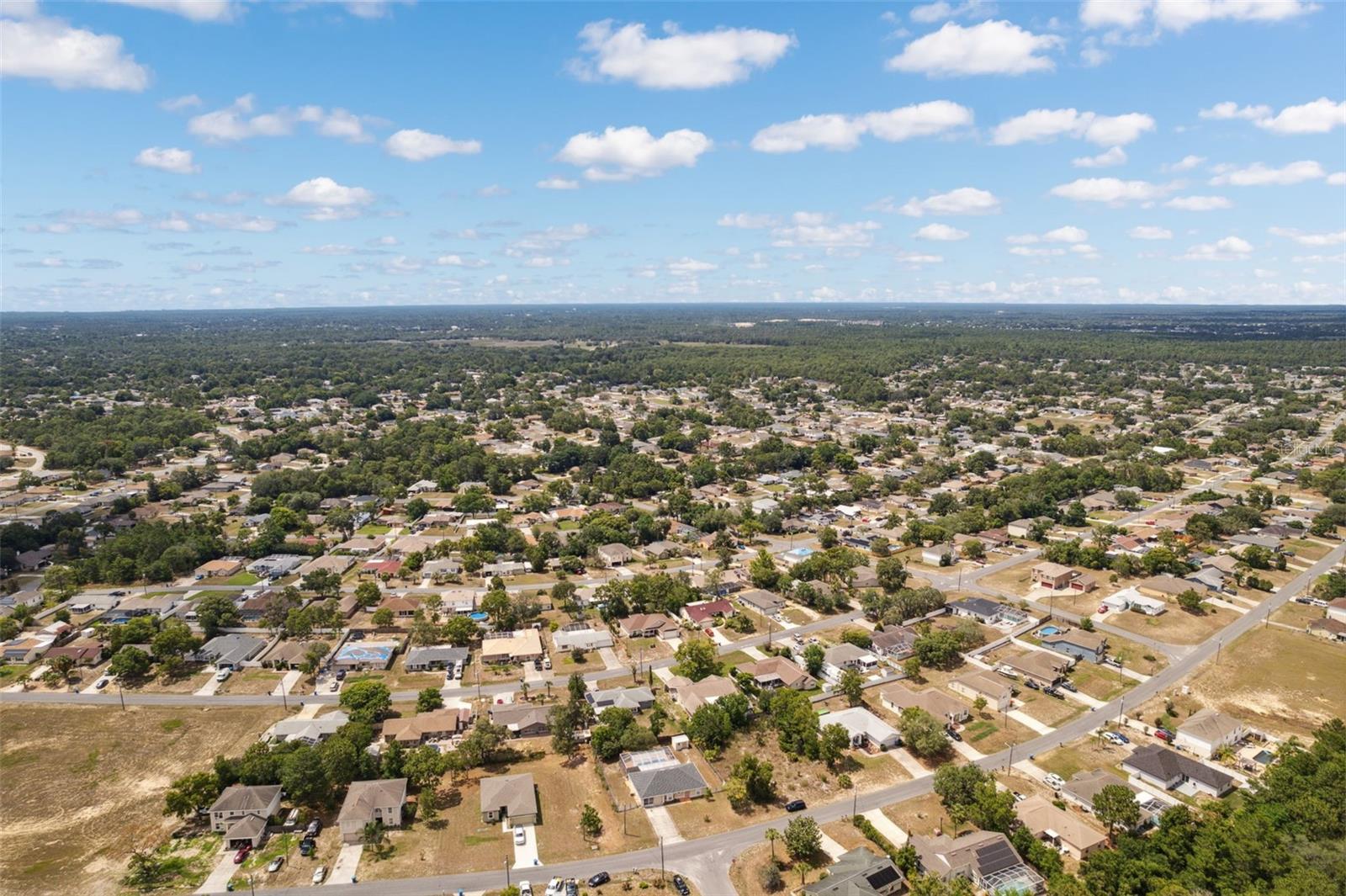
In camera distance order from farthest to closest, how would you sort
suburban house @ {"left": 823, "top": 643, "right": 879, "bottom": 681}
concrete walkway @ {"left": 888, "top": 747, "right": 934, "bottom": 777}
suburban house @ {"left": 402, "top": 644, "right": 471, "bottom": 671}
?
suburban house @ {"left": 402, "top": 644, "right": 471, "bottom": 671} → suburban house @ {"left": 823, "top": 643, "right": 879, "bottom": 681} → concrete walkway @ {"left": 888, "top": 747, "right": 934, "bottom": 777}

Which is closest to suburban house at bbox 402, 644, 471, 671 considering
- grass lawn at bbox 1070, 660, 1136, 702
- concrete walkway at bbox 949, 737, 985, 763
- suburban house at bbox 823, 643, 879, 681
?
suburban house at bbox 823, 643, 879, 681

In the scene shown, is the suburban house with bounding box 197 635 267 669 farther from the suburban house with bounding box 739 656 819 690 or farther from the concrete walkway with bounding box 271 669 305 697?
the suburban house with bounding box 739 656 819 690

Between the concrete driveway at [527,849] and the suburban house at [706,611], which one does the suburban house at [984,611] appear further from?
the concrete driveway at [527,849]

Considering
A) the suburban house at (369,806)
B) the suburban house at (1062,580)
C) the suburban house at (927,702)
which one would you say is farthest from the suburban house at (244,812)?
the suburban house at (1062,580)

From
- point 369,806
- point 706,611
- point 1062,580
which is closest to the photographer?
point 369,806

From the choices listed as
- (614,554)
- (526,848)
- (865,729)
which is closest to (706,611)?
(614,554)

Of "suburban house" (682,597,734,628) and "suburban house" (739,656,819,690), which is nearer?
"suburban house" (739,656,819,690)

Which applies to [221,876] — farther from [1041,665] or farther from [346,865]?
[1041,665]
